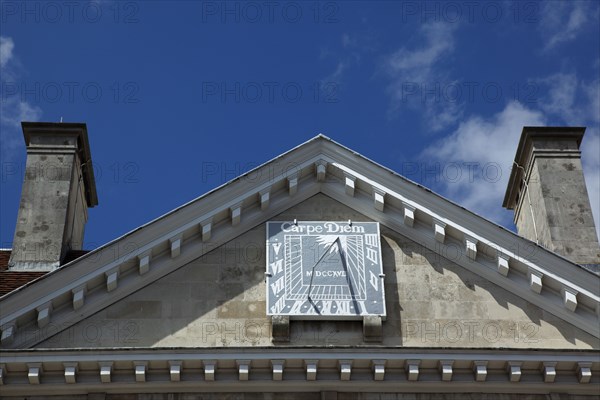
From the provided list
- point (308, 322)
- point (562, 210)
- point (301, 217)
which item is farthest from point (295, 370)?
point (562, 210)

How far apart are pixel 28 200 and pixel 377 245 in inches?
264

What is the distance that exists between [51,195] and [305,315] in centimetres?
601

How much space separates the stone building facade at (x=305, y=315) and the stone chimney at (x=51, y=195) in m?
0.07

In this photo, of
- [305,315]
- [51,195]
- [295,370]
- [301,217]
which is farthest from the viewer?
[51,195]

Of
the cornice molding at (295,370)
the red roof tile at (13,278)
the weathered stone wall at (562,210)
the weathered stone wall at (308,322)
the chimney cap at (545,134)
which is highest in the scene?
the chimney cap at (545,134)

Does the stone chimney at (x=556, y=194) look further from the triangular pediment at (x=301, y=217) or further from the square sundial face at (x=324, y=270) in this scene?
the square sundial face at (x=324, y=270)

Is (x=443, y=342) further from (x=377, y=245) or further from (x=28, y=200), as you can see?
(x=28, y=200)

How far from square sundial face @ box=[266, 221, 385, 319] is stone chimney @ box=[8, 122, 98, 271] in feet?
13.9

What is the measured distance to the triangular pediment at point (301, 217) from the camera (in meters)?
17.4

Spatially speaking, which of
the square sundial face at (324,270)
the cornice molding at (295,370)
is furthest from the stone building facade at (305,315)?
the square sundial face at (324,270)

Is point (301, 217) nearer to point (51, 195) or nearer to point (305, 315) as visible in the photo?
point (305, 315)

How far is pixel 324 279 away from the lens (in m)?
17.9

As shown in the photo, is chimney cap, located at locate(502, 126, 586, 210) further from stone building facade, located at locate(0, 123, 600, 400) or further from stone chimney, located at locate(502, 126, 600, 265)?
stone building facade, located at locate(0, 123, 600, 400)

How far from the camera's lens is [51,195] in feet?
68.0
